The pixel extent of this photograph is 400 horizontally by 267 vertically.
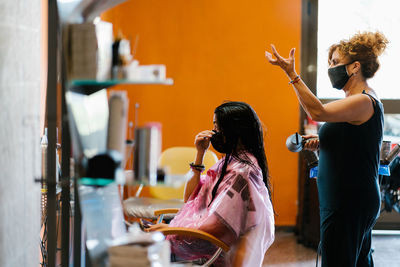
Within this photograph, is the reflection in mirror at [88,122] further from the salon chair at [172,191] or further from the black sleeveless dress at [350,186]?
the salon chair at [172,191]

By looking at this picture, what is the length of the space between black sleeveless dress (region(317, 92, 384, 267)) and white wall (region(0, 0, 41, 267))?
3.82 ft

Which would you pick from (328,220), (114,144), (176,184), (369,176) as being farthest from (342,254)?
(114,144)

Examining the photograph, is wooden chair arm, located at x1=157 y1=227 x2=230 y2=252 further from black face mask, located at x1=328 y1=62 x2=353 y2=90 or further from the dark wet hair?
black face mask, located at x1=328 y1=62 x2=353 y2=90

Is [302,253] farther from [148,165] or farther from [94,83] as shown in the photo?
[94,83]

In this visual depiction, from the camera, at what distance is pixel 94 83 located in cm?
125

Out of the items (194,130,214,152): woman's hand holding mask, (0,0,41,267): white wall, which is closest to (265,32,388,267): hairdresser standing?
(194,130,214,152): woman's hand holding mask

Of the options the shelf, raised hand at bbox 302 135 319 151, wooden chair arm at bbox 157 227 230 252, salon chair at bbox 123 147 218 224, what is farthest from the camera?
salon chair at bbox 123 147 218 224

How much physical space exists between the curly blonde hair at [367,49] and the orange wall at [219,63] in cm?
226

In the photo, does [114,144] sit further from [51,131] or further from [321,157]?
[321,157]

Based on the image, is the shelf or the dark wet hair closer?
the shelf

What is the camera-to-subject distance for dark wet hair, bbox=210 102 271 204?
2064 mm

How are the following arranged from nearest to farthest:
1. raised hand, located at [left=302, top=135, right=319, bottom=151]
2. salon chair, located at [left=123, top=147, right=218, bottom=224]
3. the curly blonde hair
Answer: the curly blonde hair, raised hand, located at [left=302, top=135, right=319, bottom=151], salon chair, located at [left=123, top=147, right=218, bottom=224]

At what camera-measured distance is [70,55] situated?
1240mm

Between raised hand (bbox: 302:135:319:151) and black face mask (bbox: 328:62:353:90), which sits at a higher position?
black face mask (bbox: 328:62:353:90)
